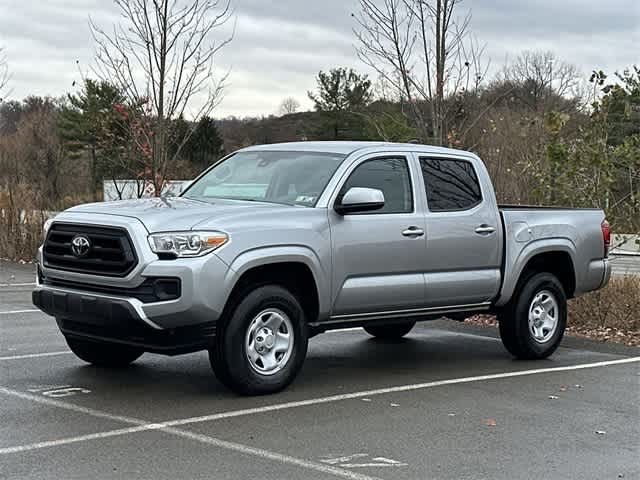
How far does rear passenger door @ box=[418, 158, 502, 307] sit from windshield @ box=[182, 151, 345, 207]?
107cm

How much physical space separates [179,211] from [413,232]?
2162mm

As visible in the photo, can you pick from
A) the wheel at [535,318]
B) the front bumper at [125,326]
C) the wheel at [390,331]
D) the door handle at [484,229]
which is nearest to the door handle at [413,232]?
the door handle at [484,229]

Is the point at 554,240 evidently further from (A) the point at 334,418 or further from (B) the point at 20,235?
(B) the point at 20,235

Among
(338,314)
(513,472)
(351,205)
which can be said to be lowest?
(513,472)

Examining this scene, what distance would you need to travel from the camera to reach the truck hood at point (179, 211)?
7609mm

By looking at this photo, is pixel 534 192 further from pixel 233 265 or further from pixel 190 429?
pixel 190 429

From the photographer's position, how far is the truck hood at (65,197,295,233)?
761 centimetres

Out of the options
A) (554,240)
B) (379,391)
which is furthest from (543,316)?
(379,391)

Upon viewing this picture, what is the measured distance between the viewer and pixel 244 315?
7.77 metres

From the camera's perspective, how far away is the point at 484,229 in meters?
9.66

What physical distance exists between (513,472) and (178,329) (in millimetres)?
2710

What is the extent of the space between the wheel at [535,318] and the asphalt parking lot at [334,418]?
202 millimetres

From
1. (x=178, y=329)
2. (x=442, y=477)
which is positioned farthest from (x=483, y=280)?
(x=442, y=477)

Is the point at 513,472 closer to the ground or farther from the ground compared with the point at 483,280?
closer to the ground
